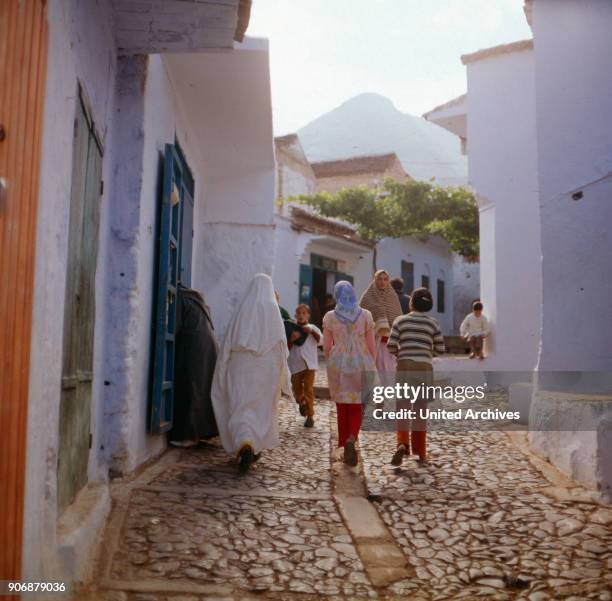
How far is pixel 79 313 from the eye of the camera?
3.30m

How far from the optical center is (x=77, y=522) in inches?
113

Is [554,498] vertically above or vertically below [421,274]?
below

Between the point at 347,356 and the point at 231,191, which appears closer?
the point at 347,356

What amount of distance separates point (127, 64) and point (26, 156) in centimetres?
243

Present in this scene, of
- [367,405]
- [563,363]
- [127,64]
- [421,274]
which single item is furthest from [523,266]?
[421,274]

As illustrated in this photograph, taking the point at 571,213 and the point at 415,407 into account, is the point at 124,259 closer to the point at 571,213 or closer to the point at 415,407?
the point at 415,407

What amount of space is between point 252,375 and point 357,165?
72.9ft

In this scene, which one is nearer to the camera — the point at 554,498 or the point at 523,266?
the point at 554,498

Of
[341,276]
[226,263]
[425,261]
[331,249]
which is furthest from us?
[425,261]

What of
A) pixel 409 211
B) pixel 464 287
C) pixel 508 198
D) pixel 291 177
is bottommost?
pixel 508 198

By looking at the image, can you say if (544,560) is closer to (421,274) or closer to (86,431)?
(86,431)

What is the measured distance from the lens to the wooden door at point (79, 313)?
2984 millimetres

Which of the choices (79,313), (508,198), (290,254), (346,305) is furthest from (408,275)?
(79,313)

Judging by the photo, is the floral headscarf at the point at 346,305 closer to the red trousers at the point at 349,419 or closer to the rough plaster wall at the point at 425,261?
the red trousers at the point at 349,419
